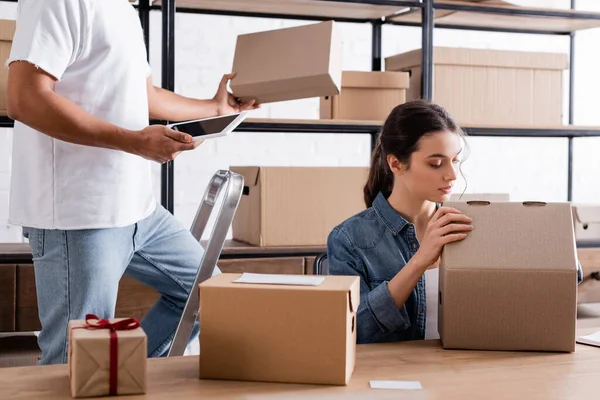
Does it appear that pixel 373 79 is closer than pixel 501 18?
Yes

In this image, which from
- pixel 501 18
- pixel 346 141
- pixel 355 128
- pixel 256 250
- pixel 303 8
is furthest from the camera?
pixel 346 141

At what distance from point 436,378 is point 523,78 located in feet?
6.86

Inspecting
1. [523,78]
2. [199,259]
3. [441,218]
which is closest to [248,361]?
[441,218]

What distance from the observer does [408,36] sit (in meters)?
3.63

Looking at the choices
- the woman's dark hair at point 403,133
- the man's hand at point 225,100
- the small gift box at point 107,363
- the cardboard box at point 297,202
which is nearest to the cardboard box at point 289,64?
the man's hand at point 225,100

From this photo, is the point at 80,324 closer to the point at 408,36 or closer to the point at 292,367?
the point at 292,367

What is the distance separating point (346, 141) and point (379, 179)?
1.57 metres

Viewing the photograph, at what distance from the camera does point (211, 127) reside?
5.80ft

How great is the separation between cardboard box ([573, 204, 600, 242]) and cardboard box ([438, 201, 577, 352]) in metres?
1.71

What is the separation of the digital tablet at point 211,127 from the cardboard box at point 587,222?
170cm

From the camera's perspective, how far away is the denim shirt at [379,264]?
5.15 feet

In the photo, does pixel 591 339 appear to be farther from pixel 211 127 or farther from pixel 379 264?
pixel 211 127

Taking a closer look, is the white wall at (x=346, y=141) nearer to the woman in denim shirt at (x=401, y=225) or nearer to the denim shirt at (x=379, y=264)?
the woman in denim shirt at (x=401, y=225)

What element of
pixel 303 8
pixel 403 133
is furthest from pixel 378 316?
pixel 303 8
